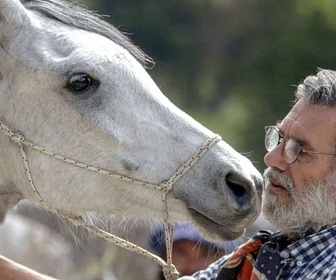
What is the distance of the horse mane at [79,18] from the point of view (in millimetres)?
4086

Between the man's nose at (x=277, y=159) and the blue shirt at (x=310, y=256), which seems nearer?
the blue shirt at (x=310, y=256)

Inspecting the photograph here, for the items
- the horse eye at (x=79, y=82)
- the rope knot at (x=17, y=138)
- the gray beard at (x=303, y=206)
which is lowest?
the gray beard at (x=303, y=206)

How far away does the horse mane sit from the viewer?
13.4 feet

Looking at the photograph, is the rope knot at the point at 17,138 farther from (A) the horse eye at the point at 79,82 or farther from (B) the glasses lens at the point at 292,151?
(B) the glasses lens at the point at 292,151

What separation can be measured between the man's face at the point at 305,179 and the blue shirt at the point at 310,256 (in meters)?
0.09

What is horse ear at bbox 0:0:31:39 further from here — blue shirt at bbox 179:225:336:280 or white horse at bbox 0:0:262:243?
blue shirt at bbox 179:225:336:280

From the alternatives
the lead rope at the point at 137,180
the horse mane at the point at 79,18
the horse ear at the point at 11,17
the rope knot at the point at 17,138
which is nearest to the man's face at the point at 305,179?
the lead rope at the point at 137,180

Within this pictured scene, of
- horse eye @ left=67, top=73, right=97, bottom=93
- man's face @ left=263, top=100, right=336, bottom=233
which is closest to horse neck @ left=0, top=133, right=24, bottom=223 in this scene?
horse eye @ left=67, top=73, right=97, bottom=93

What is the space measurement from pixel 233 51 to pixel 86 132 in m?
18.6

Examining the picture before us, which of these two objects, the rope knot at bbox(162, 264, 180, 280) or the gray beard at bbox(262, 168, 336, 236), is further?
the rope knot at bbox(162, 264, 180, 280)

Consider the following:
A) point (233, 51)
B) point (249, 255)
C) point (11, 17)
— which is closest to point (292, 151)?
point (249, 255)

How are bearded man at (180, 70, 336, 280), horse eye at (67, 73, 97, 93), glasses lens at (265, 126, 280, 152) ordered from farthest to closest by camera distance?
glasses lens at (265, 126, 280, 152) < horse eye at (67, 73, 97, 93) < bearded man at (180, 70, 336, 280)

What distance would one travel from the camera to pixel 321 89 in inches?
157

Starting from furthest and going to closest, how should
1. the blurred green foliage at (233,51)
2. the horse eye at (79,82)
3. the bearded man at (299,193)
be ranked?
the blurred green foliage at (233,51), the horse eye at (79,82), the bearded man at (299,193)
